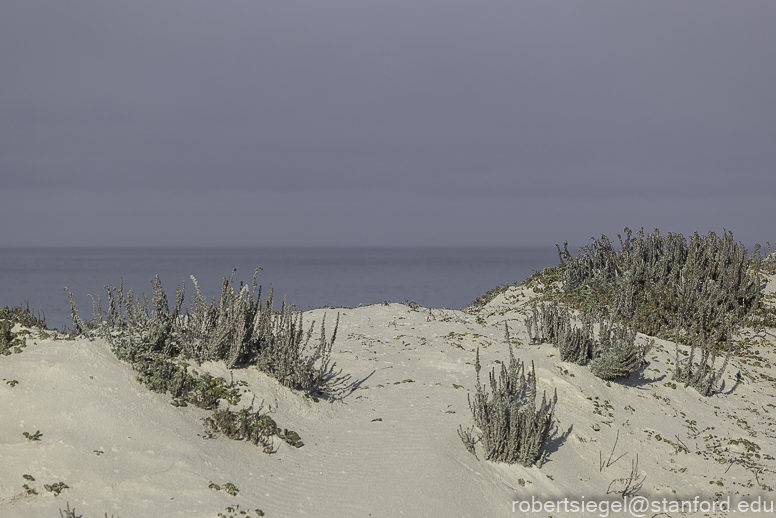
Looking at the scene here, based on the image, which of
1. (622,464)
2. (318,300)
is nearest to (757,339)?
(622,464)

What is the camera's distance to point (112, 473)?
491 cm

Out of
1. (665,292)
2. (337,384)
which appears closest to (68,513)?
(337,384)

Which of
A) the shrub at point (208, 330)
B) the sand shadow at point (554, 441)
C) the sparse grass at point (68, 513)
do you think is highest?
the shrub at point (208, 330)

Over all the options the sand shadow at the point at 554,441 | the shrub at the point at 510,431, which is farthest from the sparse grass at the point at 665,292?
the shrub at the point at 510,431

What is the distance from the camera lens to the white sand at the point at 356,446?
490cm

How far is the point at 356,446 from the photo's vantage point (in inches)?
255

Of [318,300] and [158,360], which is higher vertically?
[158,360]

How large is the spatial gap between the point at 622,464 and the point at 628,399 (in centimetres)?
210

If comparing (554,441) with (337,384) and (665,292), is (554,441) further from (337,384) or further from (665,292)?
(665,292)

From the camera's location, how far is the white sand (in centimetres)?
490

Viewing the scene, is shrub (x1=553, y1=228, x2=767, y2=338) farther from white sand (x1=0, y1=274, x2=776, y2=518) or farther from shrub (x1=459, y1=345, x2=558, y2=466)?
shrub (x1=459, y1=345, x2=558, y2=466)

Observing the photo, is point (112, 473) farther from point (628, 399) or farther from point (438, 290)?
point (438, 290)

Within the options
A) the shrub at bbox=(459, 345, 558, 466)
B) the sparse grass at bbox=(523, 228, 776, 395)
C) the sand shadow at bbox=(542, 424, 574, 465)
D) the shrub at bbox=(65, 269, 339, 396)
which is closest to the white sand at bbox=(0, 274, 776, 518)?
the sand shadow at bbox=(542, 424, 574, 465)

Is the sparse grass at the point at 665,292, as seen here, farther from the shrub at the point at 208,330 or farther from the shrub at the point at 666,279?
the shrub at the point at 208,330
